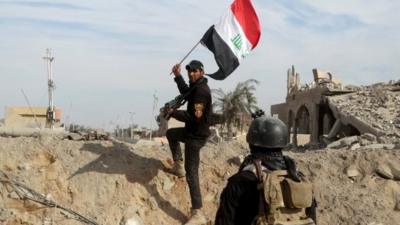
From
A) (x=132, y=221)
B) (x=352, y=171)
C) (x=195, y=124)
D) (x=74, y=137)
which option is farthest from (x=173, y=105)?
(x=352, y=171)

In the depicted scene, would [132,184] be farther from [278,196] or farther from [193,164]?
[278,196]

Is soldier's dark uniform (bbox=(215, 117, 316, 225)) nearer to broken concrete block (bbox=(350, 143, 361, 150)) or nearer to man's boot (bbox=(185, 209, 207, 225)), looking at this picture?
man's boot (bbox=(185, 209, 207, 225))

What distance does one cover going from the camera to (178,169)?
295 inches

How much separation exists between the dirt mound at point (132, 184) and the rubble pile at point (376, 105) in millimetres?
8004

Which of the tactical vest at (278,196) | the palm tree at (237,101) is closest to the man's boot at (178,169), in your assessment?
the tactical vest at (278,196)

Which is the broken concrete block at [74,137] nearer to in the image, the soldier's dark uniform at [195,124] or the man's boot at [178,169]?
the man's boot at [178,169]

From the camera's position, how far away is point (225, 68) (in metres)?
7.45

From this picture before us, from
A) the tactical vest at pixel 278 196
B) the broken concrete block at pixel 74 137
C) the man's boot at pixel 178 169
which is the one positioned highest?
the tactical vest at pixel 278 196

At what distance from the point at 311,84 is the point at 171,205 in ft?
67.0

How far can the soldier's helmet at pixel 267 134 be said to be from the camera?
125 inches

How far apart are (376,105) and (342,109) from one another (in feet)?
3.64

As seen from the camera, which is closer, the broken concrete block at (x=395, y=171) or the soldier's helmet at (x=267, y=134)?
the soldier's helmet at (x=267, y=134)

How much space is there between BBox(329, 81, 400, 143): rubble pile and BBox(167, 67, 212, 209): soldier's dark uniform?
32.9ft

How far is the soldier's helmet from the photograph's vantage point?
125 inches
